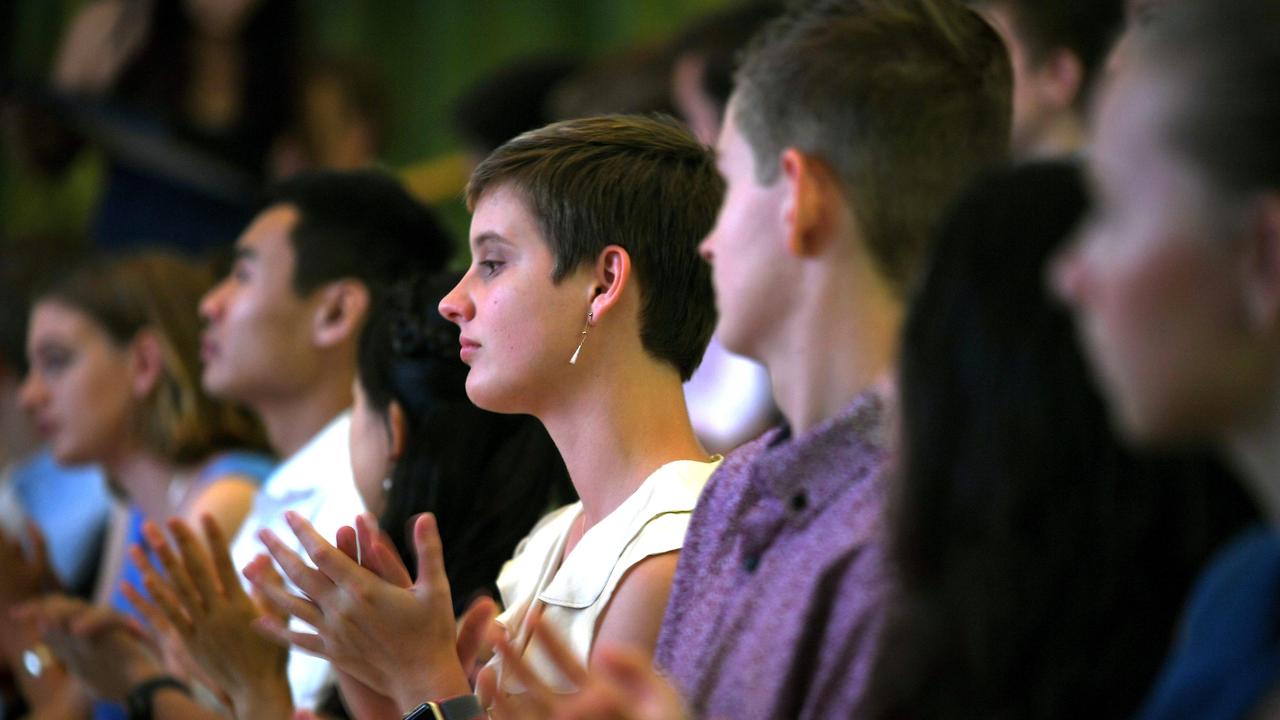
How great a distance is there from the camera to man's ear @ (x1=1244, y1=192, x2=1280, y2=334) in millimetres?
841

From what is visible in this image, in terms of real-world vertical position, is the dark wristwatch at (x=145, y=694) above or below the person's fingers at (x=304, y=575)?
below

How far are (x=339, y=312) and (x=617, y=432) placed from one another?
1001 millimetres

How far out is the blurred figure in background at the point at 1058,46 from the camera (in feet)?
7.42

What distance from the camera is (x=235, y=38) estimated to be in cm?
396

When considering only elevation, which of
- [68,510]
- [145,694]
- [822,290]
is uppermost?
[822,290]

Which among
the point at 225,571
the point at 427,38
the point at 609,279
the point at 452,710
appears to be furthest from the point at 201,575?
the point at 427,38

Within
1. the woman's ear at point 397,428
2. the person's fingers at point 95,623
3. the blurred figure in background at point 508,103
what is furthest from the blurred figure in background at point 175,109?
the woman's ear at point 397,428

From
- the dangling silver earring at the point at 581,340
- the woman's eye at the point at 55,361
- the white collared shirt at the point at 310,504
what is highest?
the dangling silver earring at the point at 581,340

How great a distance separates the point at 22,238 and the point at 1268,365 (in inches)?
169

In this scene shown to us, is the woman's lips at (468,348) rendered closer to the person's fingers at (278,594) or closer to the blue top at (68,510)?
the person's fingers at (278,594)

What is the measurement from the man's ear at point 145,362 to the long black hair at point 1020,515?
2.23 meters

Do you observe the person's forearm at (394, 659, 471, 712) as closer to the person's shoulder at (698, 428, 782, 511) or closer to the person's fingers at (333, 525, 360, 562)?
the person's fingers at (333, 525, 360, 562)

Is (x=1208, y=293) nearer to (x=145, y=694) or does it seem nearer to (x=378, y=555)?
(x=378, y=555)

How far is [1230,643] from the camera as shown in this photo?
0.86 m
